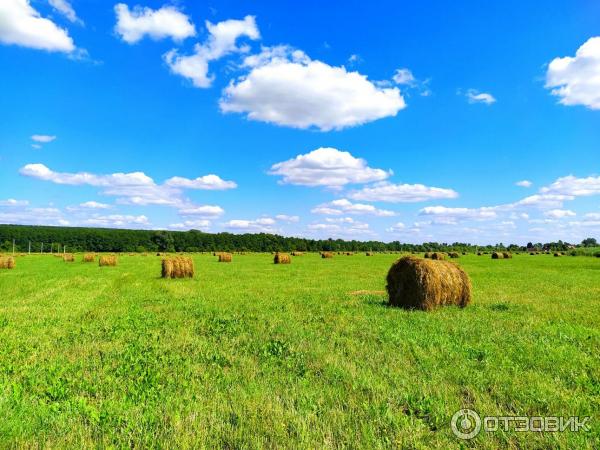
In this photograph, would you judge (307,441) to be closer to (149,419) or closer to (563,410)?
(149,419)

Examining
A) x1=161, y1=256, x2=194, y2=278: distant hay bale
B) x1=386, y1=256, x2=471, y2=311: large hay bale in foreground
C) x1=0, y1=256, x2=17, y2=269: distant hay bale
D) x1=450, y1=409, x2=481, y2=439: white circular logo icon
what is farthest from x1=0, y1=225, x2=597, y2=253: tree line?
x1=450, y1=409, x2=481, y2=439: white circular logo icon

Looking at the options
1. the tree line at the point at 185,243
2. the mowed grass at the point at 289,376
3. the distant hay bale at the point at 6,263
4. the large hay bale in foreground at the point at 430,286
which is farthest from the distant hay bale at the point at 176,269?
the tree line at the point at 185,243

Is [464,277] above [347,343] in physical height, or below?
above

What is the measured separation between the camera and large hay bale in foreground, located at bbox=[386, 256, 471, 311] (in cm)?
1423

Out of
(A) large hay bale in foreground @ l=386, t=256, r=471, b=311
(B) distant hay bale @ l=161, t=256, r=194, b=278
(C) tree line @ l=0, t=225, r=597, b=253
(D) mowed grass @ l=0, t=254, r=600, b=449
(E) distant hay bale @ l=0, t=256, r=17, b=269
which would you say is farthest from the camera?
(C) tree line @ l=0, t=225, r=597, b=253

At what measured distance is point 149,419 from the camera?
5.16 m

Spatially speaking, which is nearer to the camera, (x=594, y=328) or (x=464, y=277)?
(x=594, y=328)

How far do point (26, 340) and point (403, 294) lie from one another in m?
11.5

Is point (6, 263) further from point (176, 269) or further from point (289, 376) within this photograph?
point (289, 376)

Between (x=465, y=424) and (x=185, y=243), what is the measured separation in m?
146

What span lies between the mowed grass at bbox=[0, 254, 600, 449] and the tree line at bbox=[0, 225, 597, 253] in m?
127

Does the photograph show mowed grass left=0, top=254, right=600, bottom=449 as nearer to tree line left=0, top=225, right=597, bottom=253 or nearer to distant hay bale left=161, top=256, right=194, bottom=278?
distant hay bale left=161, top=256, right=194, bottom=278

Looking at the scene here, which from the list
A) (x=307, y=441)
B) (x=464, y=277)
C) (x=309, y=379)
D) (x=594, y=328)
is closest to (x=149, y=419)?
(x=307, y=441)

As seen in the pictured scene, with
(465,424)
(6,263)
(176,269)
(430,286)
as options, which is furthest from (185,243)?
(465,424)
